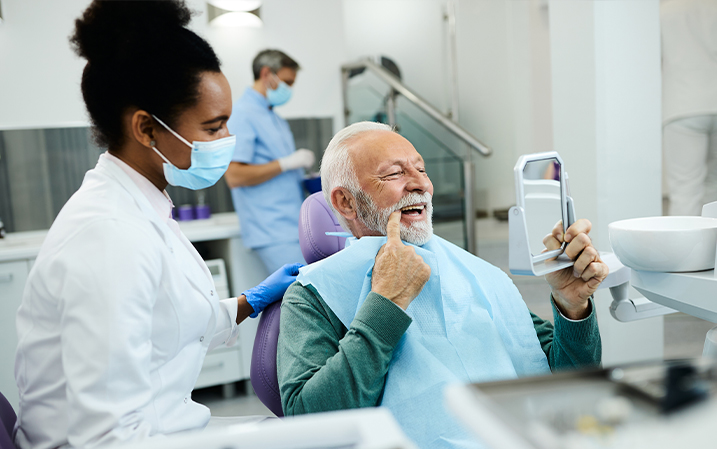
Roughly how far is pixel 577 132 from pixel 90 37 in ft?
5.62

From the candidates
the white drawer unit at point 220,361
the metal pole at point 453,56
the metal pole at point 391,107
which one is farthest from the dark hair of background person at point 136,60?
the metal pole at point 453,56

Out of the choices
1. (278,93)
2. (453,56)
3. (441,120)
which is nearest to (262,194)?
(278,93)

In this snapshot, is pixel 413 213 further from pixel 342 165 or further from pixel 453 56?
pixel 453 56

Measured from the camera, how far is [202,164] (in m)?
1.14

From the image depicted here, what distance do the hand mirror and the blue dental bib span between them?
0.18 m

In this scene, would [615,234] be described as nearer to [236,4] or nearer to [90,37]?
[90,37]

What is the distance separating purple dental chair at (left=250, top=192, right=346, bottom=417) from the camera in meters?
1.20

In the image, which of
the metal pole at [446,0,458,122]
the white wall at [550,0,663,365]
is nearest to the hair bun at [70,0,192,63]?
the white wall at [550,0,663,365]

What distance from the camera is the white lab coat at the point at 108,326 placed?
0.81 m

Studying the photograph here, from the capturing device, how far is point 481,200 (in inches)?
171

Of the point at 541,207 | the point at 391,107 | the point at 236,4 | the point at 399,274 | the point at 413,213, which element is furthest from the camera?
the point at 391,107

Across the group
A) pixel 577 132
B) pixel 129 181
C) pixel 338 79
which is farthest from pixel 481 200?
pixel 129 181

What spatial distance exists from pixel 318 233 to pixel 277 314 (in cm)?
25

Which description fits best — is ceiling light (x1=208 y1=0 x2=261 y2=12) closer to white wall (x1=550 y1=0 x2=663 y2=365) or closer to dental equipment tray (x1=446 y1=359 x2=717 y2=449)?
white wall (x1=550 y1=0 x2=663 y2=365)
